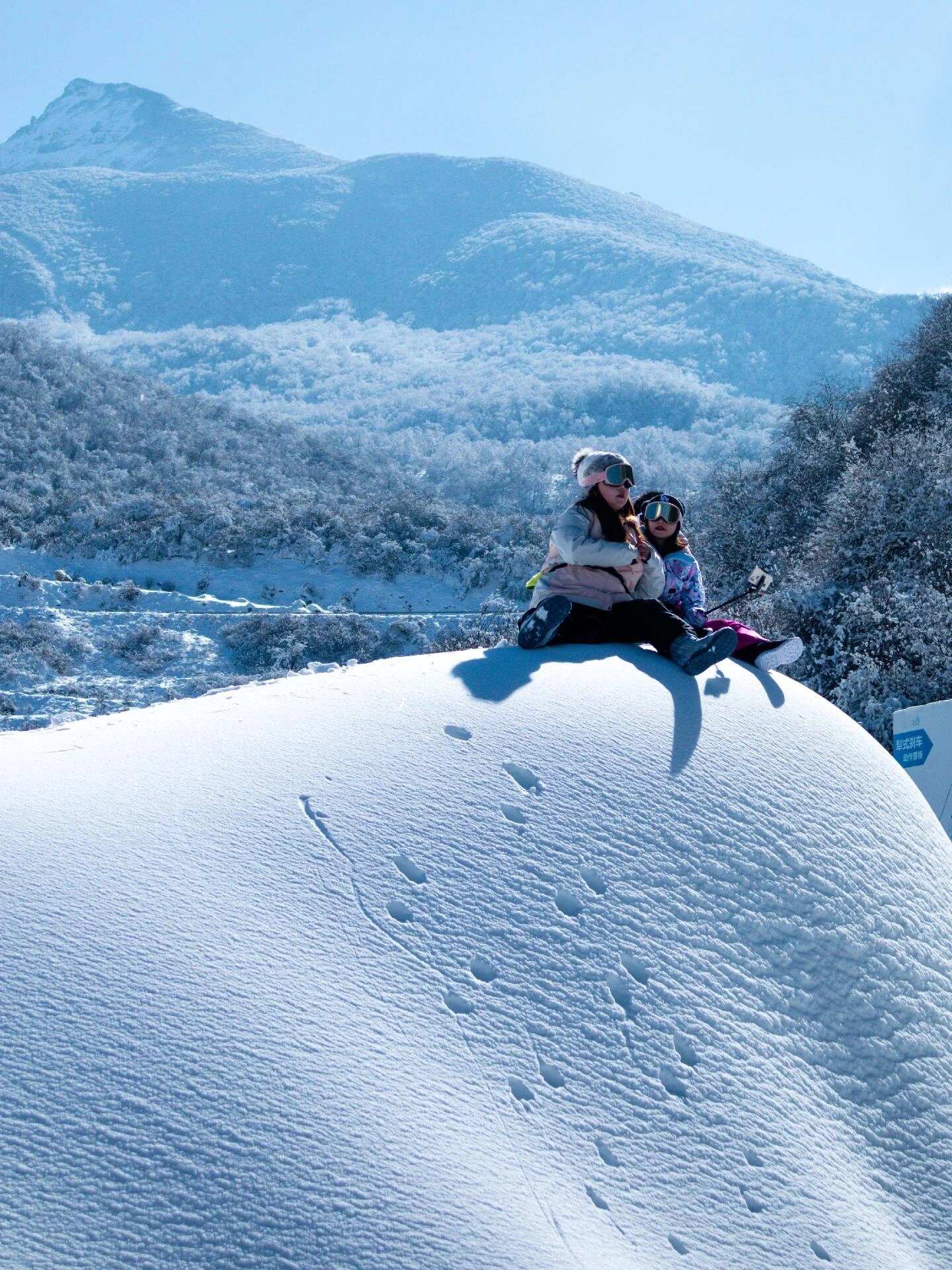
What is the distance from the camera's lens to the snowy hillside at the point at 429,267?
5250cm

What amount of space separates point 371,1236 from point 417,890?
2.71 ft

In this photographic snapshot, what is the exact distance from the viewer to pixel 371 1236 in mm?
1641

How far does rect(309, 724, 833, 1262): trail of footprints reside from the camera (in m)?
2.01

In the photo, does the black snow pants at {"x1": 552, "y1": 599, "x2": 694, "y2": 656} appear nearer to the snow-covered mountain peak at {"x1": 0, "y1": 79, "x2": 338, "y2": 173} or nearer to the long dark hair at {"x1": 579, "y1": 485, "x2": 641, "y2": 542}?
the long dark hair at {"x1": 579, "y1": 485, "x2": 641, "y2": 542}

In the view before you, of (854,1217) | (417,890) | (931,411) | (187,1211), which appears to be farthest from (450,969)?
(931,411)

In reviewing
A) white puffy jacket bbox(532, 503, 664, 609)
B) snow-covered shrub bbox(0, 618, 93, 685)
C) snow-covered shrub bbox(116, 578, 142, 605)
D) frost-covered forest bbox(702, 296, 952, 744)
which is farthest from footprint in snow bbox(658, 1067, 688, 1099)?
snow-covered shrub bbox(116, 578, 142, 605)

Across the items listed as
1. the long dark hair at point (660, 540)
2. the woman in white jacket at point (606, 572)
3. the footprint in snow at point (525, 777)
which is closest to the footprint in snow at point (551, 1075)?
the footprint in snow at point (525, 777)

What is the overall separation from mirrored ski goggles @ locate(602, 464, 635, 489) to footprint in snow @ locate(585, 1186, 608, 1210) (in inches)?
101

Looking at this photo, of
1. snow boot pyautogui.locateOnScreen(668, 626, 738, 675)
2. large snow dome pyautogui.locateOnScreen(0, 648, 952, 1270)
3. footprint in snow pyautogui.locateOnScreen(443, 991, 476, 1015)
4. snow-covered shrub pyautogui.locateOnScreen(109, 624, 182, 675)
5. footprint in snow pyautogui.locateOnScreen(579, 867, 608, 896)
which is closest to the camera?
large snow dome pyautogui.locateOnScreen(0, 648, 952, 1270)

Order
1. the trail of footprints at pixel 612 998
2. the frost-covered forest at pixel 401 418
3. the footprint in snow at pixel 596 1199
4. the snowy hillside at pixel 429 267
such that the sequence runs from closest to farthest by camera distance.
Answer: the footprint in snow at pixel 596 1199, the trail of footprints at pixel 612 998, the frost-covered forest at pixel 401 418, the snowy hillside at pixel 429 267

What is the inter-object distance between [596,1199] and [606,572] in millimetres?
2402

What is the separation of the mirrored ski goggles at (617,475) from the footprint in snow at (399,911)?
2066mm

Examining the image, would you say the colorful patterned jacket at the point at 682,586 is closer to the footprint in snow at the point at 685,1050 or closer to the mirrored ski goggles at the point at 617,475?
the mirrored ski goggles at the point at 617,475

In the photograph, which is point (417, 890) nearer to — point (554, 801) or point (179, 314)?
point (554, 801)
